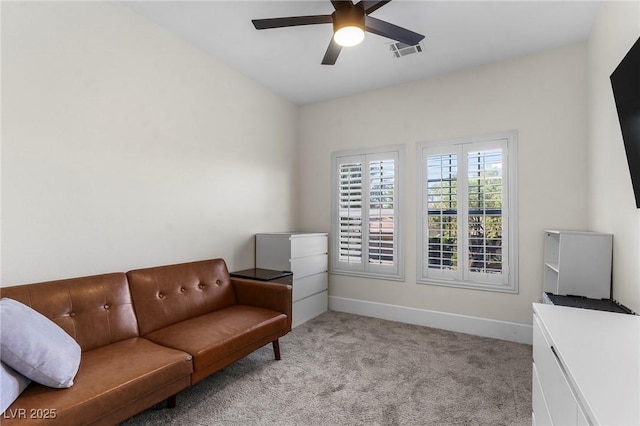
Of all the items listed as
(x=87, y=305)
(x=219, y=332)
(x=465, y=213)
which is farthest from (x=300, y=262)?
(x=87, y=305)

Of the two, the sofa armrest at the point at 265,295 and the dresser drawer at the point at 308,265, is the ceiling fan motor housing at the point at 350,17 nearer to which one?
the sofa armrest at the point at 265,295

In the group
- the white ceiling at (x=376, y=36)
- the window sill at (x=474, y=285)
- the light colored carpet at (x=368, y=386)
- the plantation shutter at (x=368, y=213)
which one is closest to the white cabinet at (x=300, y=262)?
the plantation shutter at (x=368, y=213)

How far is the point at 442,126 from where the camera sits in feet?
11.7

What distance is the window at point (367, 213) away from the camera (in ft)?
12.6

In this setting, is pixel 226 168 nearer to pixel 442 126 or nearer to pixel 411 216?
pixel 411 216

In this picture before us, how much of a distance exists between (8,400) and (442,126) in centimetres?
391

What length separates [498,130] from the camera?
3.27 metres

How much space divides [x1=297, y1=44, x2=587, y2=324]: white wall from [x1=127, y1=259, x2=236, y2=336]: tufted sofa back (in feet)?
5.77

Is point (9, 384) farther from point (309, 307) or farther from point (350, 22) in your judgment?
point (309, 307)

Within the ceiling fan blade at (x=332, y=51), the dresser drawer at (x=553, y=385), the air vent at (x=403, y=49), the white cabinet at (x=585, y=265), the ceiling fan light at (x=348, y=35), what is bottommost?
the dresser drawer at (x=553, y=385)

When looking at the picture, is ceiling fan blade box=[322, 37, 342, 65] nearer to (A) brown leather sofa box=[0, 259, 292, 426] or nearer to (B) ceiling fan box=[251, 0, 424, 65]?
(B) ceiling fan box=[251, 0, 424, 65]

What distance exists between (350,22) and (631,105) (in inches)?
64.6

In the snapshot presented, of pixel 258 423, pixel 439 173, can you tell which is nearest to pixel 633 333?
pixel 258 423

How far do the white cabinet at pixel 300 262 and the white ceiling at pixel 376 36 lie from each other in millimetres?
1871
